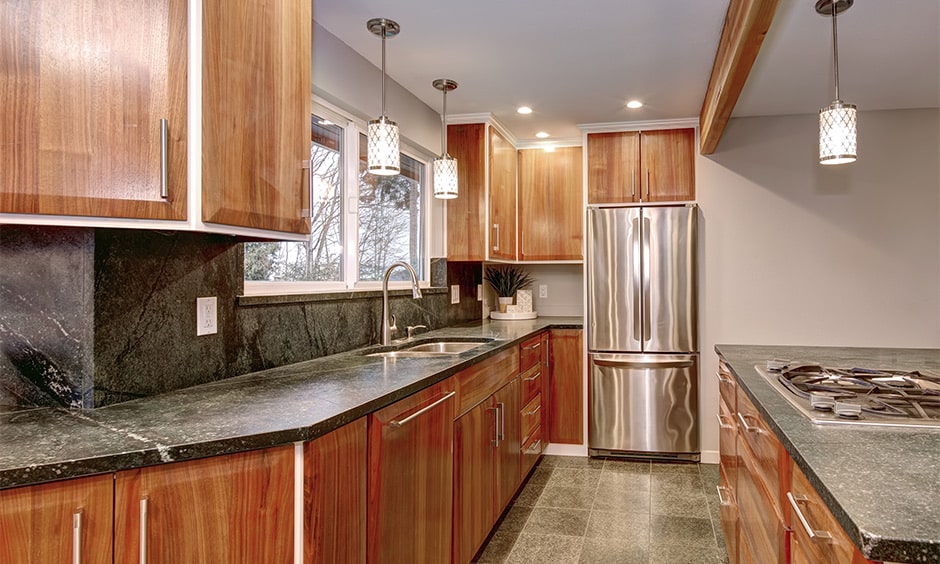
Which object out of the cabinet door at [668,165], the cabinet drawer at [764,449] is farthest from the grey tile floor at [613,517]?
the cabinet door at [668,165]

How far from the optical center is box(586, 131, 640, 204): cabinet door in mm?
4203

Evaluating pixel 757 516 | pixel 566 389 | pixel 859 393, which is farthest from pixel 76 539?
pixel 566 389

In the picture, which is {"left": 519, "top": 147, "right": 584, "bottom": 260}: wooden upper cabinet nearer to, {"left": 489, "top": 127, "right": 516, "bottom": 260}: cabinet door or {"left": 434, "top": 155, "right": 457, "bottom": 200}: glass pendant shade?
{"left": 489, "top": 127, "right": 516, "bottom": 260}: cabinet door

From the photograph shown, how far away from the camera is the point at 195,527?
1187 mm

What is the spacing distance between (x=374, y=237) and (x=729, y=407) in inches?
75.0

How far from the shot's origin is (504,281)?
4.88m

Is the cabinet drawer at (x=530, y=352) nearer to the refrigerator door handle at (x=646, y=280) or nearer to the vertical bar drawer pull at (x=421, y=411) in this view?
the refrigerator door handle at (x=646, y=280)

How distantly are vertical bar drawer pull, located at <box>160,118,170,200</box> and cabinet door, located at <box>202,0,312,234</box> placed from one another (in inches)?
3.3

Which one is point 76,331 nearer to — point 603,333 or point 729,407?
point 729,407

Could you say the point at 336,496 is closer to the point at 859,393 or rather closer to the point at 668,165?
the point at 859,393

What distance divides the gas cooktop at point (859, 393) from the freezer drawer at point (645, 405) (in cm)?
181

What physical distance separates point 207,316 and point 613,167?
10.3ft

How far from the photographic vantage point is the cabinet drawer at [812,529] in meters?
1.01

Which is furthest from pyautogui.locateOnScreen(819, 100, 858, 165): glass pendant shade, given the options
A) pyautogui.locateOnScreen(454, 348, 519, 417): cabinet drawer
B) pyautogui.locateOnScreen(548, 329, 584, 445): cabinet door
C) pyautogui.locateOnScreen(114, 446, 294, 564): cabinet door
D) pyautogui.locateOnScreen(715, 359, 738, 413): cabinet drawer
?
pyautogui.locateOnScreen(548, 329, 584, 445): cabinet door
